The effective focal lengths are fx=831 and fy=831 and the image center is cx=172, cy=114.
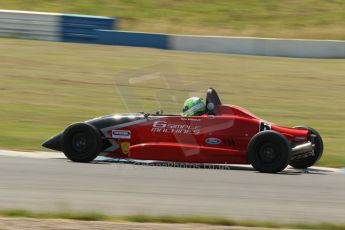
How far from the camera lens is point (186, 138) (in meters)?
11.1

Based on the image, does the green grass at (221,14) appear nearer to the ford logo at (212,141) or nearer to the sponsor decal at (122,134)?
the sponsor decal at (122,134)

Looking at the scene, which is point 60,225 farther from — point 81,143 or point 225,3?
point 225,3

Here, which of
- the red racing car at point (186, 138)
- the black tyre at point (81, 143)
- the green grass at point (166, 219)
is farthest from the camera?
the black tyre at point (81, 143)

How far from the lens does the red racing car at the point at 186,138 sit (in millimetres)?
10984

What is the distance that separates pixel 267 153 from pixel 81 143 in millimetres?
2494

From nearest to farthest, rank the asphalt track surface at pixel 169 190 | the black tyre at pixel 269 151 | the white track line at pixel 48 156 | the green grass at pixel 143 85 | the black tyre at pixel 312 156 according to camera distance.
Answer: the asphalt track surface at pixel 169 190 → the black tyre at pixel 269 151 → the black tyre at pixel 312 156 → the white track line at pixel 48 156 → the green grass at pixel 143 85

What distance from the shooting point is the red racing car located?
36.0 ft

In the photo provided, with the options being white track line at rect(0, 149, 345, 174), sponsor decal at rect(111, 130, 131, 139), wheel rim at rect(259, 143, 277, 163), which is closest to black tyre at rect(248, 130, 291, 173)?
wheel rim at rect(259, 143, 277, 163)

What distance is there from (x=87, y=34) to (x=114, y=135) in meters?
15.7

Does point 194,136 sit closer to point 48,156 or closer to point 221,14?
point 48,156

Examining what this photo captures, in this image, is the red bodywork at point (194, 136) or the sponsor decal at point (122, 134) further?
the sponsor decal at point (122, 134)

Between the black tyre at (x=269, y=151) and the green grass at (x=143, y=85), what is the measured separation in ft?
4.04

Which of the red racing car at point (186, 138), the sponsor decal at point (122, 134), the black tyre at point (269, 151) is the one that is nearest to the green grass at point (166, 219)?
the black tyre at point (269, 151)

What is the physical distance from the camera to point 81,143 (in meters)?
11.2
